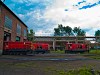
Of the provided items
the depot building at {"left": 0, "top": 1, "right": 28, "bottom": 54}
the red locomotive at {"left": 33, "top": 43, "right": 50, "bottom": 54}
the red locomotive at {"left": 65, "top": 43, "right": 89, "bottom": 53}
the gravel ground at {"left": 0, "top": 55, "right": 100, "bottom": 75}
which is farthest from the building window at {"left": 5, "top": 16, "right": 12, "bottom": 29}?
the gravel ground at {"left": 0, "top": 55, "right": 100, "bottom": 75}

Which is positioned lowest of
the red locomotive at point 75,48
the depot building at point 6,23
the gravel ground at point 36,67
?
the gravel ground at point 36,67

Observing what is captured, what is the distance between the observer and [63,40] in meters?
96.7

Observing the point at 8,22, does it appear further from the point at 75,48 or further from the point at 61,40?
the point at 61,40

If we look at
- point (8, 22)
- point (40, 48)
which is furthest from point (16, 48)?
point (40, 48)

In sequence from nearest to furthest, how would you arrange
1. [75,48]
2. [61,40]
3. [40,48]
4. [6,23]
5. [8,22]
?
[6,23] < [8,22] < [40,48] < [75,48] < [61,40]

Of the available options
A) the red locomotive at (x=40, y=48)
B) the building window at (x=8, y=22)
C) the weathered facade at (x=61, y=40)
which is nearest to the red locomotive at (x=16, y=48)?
the building window at (x=8, y=22)

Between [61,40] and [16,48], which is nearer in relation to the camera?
[16,48]

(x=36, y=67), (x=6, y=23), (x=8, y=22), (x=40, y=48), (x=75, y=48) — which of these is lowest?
(x=36, y=67)

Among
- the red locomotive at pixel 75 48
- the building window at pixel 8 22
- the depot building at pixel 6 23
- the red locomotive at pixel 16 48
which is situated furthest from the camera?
the red locomotive at pixel 75 48

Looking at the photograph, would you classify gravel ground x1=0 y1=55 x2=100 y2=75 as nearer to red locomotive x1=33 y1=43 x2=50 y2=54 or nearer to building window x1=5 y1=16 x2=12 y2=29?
building window x1=5 y1=16 x2=12 y2=29

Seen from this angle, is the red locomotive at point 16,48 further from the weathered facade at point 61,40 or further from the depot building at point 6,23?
the weathered facade at point 61,40

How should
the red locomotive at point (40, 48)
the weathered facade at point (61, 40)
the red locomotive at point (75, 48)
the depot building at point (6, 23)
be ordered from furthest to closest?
the weathered facade at point (61, 40) → the red locomotive at point (75, 48) → the red locomotive at point (40, 48) → the depot building at point (6, 23)

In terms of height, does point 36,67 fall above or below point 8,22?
below

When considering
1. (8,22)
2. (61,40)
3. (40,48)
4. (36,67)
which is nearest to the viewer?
(36,67)
